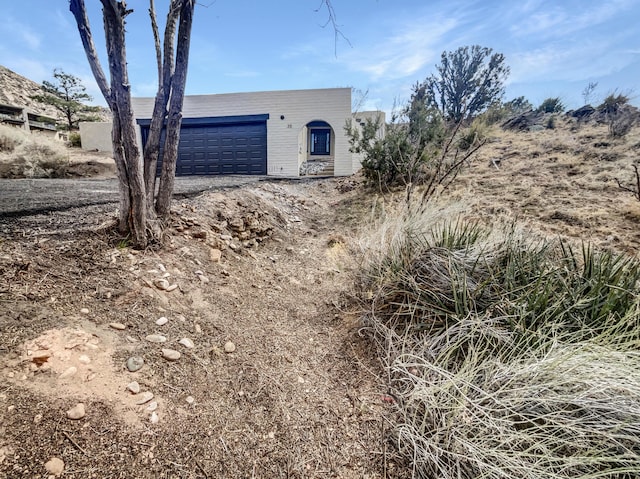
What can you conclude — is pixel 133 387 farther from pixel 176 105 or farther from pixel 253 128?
pixel 253 128

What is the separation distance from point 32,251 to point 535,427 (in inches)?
136

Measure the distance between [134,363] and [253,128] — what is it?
12.0 m

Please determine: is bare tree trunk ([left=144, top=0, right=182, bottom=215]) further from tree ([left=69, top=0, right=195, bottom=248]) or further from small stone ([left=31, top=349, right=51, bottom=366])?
small stone ([left=31, top=349, right=51, bottom=366])

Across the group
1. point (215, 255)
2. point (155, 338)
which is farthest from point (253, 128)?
point (155, 338)

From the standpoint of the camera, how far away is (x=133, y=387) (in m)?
1.50

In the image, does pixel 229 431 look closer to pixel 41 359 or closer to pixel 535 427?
pixel 41 359

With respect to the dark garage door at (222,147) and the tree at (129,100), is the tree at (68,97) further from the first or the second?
the tree at (129,100)

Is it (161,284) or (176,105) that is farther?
(176,105)

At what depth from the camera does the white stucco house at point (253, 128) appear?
11.7 m

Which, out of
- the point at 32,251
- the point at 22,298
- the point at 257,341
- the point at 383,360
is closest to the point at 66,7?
the point at 32,251

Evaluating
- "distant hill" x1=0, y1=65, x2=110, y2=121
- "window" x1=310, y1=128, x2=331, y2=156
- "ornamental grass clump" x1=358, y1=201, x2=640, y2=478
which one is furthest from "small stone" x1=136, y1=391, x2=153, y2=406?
"distant hill" x1=0, y1=65, x2=110, y2=121

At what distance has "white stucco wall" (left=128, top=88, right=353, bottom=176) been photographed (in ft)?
38.2

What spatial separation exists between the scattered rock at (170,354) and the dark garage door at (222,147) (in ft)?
36.9

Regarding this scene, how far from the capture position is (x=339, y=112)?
11.7 m
